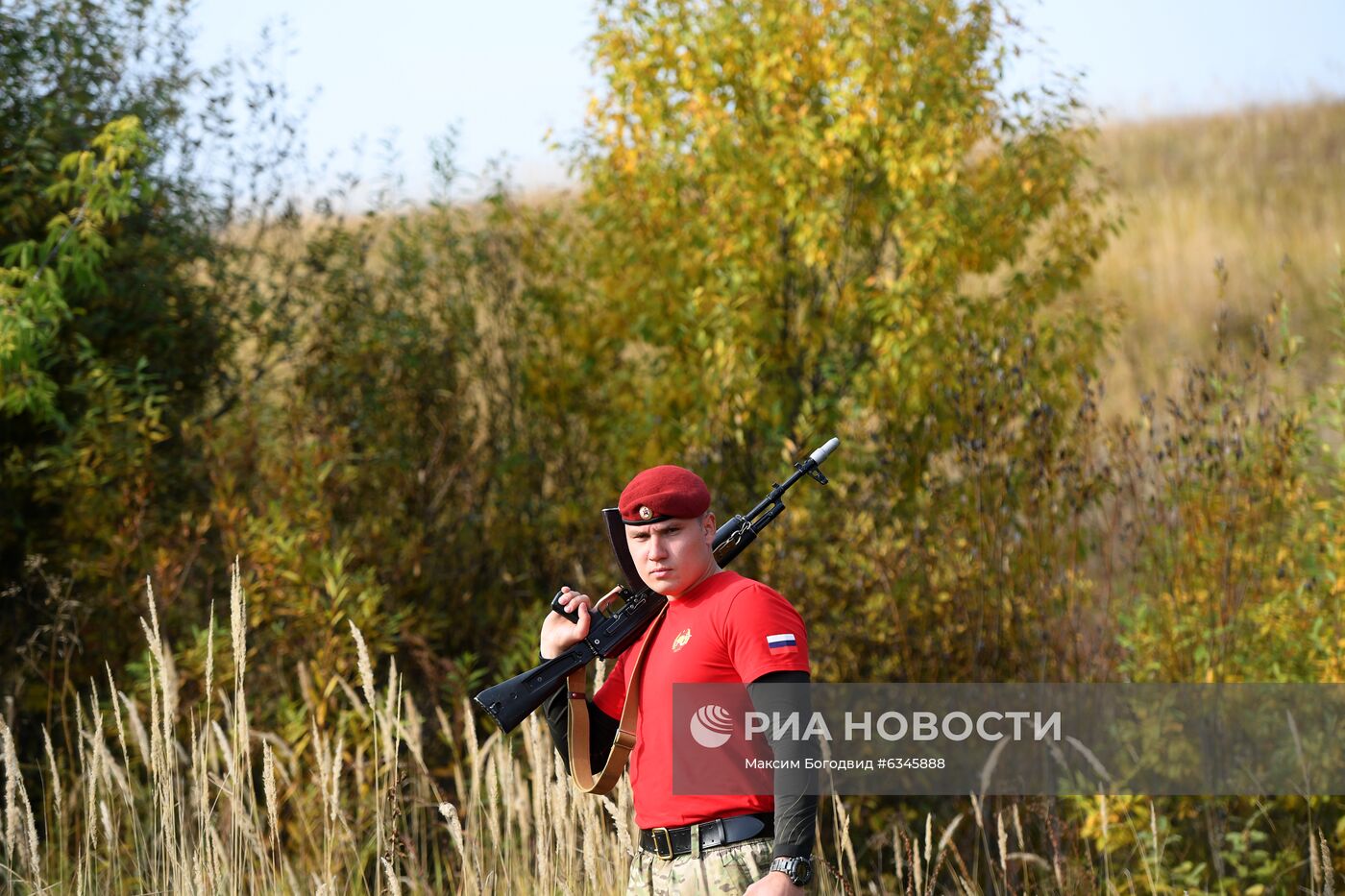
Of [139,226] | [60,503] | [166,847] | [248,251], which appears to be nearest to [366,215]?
[248,251]

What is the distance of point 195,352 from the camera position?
273 inches

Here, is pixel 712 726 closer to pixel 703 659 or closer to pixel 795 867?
pixel 703 659

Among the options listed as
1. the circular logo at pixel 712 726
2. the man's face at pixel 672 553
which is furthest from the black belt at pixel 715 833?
the man's face at pixel 672 553

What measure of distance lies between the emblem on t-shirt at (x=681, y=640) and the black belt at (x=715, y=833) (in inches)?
13.3

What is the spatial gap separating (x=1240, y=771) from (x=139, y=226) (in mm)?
5946

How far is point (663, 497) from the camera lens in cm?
258

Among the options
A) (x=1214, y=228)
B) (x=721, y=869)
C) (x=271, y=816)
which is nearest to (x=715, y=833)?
(x=721, y=869)

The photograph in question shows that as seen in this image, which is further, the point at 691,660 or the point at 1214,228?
the point at 1214,228

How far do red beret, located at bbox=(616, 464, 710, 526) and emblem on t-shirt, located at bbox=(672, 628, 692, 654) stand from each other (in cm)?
23

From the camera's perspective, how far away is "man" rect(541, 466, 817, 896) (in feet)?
7.89

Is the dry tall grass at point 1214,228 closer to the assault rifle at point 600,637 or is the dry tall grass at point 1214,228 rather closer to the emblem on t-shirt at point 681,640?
the assault rifle at point 600,637

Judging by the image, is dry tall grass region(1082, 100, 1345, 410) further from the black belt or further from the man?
the black belt

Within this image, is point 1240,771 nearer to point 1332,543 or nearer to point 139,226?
point 1332,543

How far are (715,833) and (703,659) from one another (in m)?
0.34
